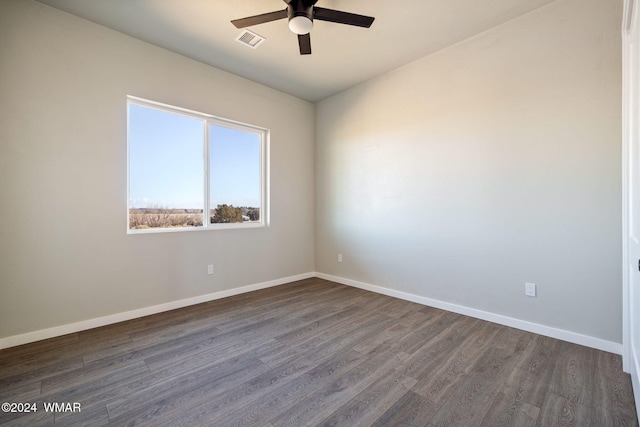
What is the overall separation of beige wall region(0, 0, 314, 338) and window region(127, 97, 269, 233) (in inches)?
6.0

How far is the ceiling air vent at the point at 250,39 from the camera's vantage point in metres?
2.80

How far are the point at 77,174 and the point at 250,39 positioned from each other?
2.17 m

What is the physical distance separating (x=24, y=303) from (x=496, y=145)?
4.57 metres

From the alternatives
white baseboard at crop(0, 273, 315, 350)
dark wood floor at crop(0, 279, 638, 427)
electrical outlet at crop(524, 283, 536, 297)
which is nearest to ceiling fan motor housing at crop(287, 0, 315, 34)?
dark wood floor at crop(0, 279, 638, 427)

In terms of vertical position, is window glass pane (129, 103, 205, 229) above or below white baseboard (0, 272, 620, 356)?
above

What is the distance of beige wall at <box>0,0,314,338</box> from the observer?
232 cm

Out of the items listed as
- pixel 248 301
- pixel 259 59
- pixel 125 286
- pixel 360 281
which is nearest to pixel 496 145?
pixel 360 281

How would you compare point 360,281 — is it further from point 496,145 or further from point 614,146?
point 614,146

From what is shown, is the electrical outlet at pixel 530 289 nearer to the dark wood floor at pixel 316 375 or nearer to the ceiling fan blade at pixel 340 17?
the dark wood floor at pixel 316 375

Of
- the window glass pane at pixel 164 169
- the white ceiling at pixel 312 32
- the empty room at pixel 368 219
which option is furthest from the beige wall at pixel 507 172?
the window glass pane at pixel 164 169

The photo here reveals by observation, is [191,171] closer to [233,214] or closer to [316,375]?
[233,214]

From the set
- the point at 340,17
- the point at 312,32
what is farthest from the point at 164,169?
the point at 340,17

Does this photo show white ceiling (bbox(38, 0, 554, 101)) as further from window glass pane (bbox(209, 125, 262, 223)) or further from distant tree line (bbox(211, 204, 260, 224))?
distant tree line (bbox(211, 204, 260, 224))

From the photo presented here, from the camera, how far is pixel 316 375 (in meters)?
1.89
